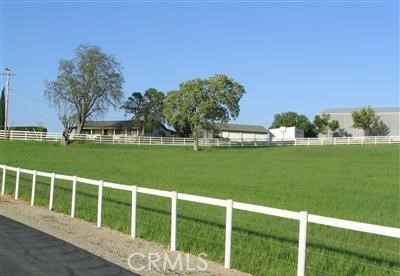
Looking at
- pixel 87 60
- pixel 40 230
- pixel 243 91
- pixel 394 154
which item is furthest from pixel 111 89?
pixel 40 230

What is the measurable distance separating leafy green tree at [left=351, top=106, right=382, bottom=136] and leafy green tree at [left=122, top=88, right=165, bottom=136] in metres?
38.7

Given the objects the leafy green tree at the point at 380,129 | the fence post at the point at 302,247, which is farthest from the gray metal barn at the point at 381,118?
the fence post at the point at 302,247

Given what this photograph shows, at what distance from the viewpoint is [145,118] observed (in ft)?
397

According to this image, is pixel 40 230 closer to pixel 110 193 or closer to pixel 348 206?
pixel 110 193

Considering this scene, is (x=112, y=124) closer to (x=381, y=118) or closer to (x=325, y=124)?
(x=325, y=124)

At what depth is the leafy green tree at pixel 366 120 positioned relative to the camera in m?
120

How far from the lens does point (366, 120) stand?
12075cm

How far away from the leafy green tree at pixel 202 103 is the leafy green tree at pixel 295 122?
70.7 metres

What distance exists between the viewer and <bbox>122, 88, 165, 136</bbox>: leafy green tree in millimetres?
119938

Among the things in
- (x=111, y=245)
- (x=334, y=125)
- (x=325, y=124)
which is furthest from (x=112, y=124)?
(x=111, y=245)

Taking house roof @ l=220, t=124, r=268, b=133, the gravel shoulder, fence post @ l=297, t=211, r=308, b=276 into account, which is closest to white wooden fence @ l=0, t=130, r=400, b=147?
house roof @ l=220, t=124, r=268, b=133

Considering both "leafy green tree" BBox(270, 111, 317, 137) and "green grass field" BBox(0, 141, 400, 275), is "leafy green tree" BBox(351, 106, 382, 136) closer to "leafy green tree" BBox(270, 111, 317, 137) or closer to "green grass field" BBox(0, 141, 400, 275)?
"leafy green tree" BBox(270, 111, 317, 137)

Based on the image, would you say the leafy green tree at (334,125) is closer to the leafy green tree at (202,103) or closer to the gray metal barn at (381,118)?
the gray metal barn at (381,118)

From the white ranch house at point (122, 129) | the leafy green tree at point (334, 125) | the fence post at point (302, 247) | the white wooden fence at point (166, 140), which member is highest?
the leafy green tree at point (334, 125)
